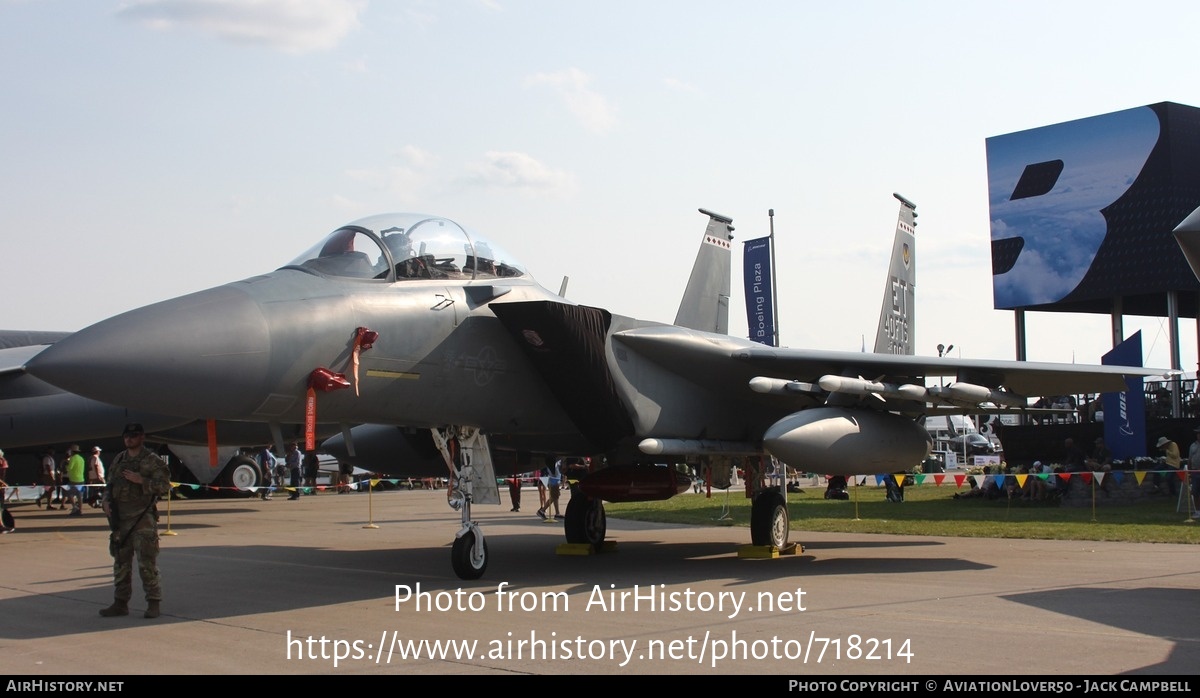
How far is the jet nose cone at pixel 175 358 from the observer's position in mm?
6594

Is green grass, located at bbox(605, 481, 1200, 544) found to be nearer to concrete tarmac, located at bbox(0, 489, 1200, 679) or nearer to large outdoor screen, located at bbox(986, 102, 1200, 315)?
concrete tarmac, located at bbox(0, 489, 1200, 679)

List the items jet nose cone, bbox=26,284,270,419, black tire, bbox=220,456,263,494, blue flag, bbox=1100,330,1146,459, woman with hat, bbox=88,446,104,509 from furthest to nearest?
black tire, bbox=220,456,263,494
woman with hat, bbox=88,446,104,509
blue flag, bbox=1100,330,1146,459
jet nose cone, bbox=26,284,270,419

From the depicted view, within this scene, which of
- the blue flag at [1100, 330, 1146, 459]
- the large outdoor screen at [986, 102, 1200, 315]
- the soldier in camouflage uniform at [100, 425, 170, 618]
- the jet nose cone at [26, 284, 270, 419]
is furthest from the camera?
the large outdoor screen at [986, 102, 1200, 315]

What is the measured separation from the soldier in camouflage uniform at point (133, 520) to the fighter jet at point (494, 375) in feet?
3.07

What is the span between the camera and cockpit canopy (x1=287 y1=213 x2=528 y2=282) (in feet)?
27.2

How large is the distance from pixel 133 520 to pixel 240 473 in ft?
64.1

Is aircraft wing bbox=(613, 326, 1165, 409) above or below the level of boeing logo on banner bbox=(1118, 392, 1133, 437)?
above

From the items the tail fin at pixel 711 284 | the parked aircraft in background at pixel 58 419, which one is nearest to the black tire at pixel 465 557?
the tail fin at pixel 711 284

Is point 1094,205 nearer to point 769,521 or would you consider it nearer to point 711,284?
point 711,284

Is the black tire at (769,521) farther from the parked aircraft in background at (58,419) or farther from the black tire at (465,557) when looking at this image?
the parked aircraft in background at (58,419)

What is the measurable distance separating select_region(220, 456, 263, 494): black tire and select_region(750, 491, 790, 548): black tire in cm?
1786

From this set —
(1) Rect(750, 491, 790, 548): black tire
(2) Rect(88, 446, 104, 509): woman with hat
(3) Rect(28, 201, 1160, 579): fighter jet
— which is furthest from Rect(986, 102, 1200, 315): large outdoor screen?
(2) Rect(88, 446, 104, 509): woman with hat

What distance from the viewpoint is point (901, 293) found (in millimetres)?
16203

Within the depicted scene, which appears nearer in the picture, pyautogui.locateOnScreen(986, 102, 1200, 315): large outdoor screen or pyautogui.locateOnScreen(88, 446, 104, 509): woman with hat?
pyautogui.locateOnScreen(88, 446, 104, 509): woman with hat
